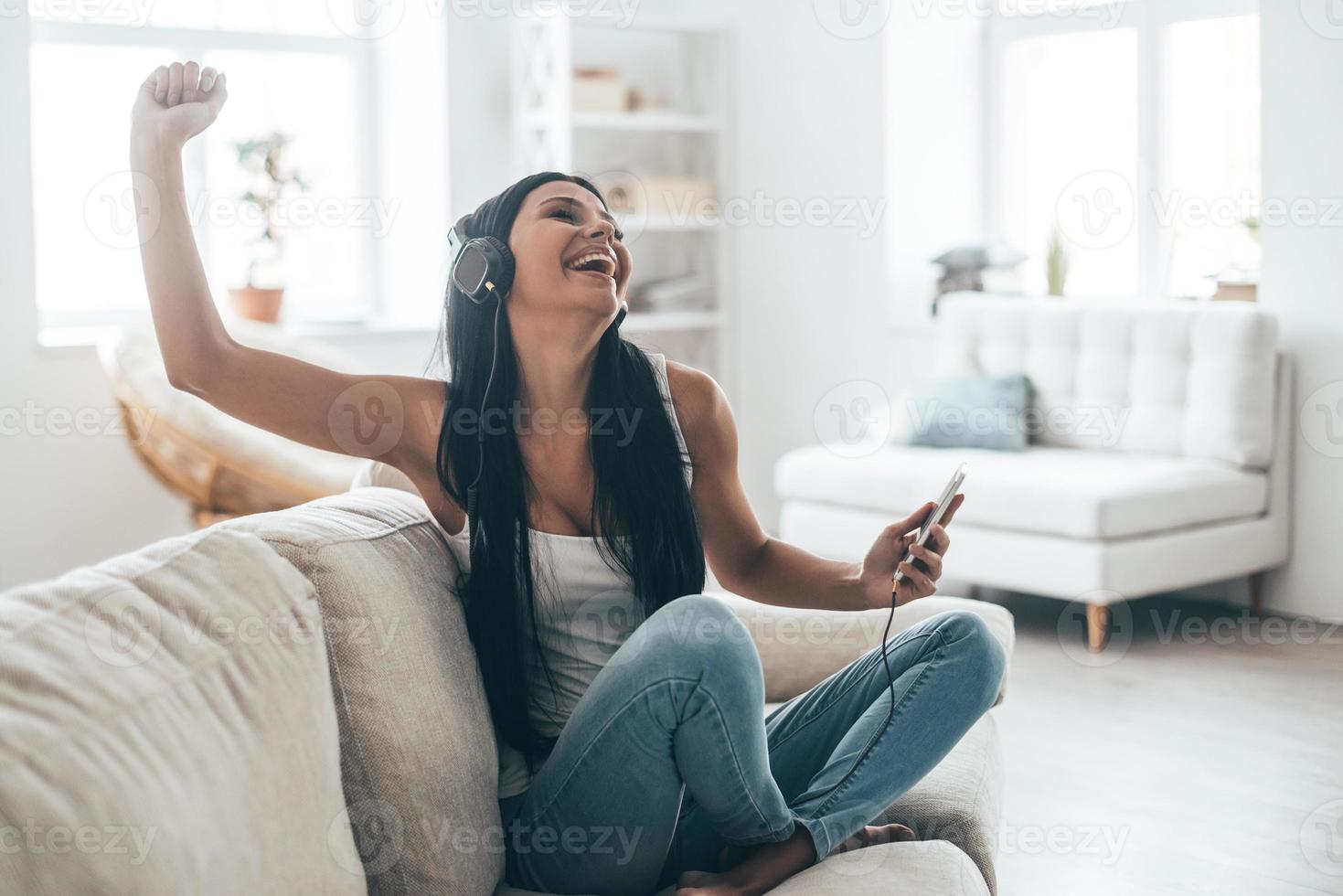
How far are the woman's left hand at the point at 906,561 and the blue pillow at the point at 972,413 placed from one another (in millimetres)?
2604

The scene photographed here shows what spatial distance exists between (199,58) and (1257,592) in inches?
150

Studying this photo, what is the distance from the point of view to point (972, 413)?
169 inches

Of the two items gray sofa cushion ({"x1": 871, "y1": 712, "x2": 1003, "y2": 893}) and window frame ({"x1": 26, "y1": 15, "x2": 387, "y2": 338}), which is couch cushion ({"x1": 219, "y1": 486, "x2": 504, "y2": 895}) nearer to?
gray sofa cushion ({"x1": 871, "y1": 712, "x2": 1003, "y2": 893})

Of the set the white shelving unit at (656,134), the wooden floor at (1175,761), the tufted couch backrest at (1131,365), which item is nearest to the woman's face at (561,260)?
the wooden floor at (1175,761)

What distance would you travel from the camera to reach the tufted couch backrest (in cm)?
390

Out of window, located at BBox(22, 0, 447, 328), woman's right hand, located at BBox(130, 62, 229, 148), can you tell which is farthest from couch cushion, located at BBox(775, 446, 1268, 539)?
woman's right hand, located at BBox(130, 62, 229, 148)

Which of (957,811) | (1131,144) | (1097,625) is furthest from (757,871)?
(1131,144)

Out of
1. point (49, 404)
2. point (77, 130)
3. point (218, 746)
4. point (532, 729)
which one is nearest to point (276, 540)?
point (218, 746)

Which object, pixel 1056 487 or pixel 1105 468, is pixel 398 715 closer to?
pixel 1056 487

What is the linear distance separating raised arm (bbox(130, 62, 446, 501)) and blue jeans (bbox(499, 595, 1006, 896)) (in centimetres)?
40

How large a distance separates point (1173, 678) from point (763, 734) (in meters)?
2.30

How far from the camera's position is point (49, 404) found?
4.34 metres

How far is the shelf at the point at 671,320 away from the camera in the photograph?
17.0 feet

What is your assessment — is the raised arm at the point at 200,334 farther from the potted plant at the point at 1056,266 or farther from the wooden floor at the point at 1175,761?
the potted plant at the point at 1056,266
